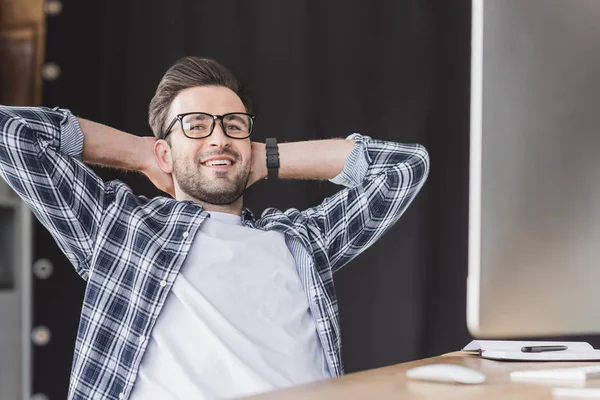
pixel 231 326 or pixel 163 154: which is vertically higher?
pixel 163 154

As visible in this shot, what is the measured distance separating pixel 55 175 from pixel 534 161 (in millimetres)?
956

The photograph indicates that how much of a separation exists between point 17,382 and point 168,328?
1.06m

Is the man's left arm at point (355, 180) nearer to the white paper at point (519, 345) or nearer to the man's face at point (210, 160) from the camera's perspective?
the man's face at point (210, 160)

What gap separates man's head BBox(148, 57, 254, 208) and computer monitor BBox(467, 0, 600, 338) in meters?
0.93

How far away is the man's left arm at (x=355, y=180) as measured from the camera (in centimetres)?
177

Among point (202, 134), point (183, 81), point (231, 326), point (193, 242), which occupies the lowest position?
point (231, 326)

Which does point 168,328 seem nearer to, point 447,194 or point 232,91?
point 232,91

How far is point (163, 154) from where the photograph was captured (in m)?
1.74

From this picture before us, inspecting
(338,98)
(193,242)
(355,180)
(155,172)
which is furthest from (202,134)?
(338,98)

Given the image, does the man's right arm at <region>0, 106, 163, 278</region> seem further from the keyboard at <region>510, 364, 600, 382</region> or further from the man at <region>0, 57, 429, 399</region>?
the keyboard at <region>510, 364, 600, 382</region>

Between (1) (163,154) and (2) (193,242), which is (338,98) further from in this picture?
(2) (193,242)

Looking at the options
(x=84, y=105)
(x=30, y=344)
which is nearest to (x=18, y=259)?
(x=30, y=344)

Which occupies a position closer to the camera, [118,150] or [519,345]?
→ [519,345]

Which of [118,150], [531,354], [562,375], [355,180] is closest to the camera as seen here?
[562,375]
